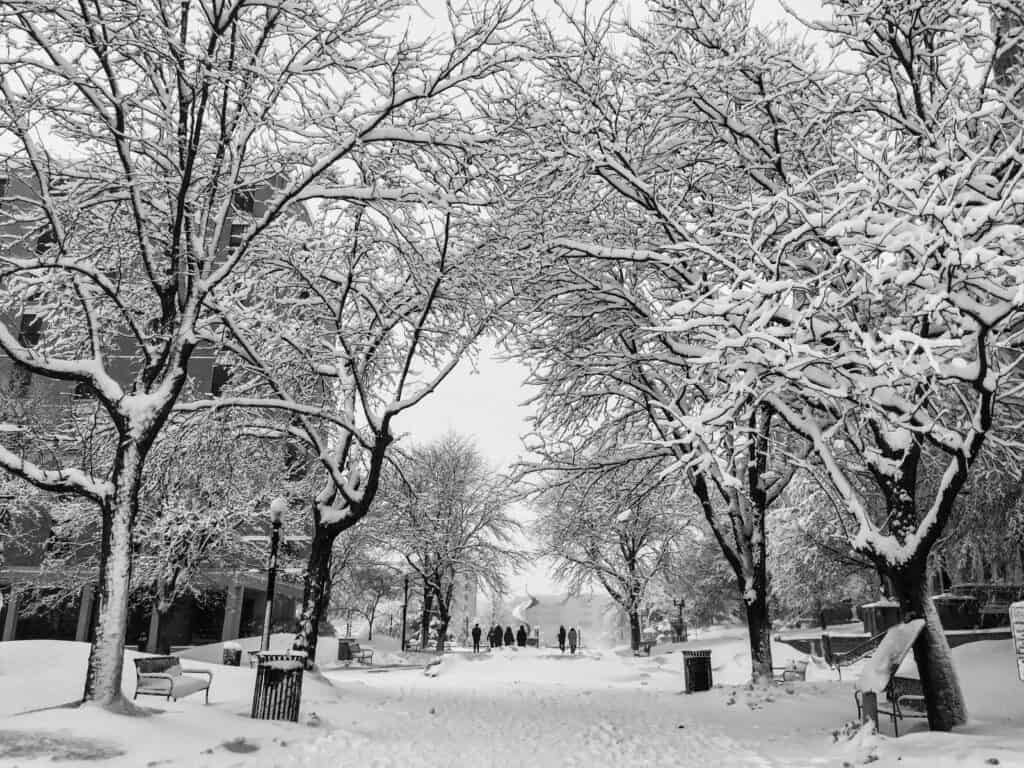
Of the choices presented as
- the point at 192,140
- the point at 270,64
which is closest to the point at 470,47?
the point at 270,64

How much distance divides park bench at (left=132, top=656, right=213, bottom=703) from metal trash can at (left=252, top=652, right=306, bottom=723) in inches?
52.6

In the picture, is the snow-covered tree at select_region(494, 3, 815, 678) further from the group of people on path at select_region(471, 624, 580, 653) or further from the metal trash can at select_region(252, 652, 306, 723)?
the group of people on path at select_region(471, 624, 580, 653)

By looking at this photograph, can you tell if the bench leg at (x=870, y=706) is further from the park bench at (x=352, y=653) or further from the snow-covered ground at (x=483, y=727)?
the park bench at (x=352, y=653)

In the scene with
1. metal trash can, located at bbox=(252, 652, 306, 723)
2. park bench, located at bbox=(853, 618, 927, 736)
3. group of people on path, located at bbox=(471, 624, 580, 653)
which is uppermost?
park bench, located at bbox=(853, 618, 927, 736)

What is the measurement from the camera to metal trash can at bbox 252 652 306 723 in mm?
10125

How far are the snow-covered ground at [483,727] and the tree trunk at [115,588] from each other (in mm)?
438

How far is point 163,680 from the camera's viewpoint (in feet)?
34.8

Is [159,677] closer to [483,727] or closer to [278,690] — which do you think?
[278,690]

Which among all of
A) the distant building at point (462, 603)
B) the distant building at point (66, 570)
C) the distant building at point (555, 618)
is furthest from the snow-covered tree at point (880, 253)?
the distant building at point (555, 618)

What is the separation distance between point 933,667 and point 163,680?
393 inches

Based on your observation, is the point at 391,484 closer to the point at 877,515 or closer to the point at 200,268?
the point at 200,268

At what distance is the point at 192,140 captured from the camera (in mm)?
9352

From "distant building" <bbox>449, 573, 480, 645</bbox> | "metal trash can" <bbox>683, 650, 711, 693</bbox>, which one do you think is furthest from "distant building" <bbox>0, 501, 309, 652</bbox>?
"metal trash can" <bbox>683, 650, 711, 693</bbox>

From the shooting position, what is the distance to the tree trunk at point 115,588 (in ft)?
27.4
